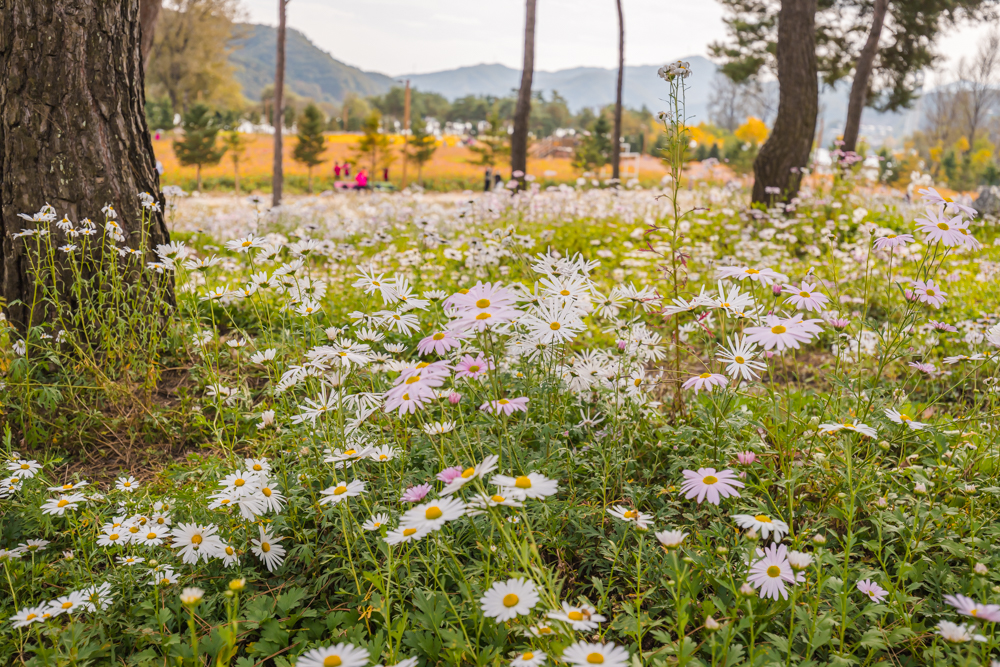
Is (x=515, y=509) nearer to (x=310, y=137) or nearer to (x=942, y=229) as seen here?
(x=942, y=229)

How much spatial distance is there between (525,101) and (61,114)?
28.9 feet

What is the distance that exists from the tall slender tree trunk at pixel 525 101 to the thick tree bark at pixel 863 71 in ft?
19.2

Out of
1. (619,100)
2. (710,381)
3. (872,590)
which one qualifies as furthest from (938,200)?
(619,100)

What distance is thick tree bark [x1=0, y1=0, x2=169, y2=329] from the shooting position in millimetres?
2635

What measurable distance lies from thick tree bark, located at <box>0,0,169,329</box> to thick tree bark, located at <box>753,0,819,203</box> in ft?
20.7

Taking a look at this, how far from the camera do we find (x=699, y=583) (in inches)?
57.2

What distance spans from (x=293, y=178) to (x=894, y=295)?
31238 millimetres

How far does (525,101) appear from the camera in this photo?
1048 cm

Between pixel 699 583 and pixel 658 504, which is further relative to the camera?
pixel 658 504

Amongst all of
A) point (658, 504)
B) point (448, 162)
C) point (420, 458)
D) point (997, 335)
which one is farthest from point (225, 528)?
point (448, 162)

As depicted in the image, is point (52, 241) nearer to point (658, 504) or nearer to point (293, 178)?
point (658, 504)

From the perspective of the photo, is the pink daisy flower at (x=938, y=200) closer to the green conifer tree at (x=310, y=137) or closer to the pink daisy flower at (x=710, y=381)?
the pink daisy flower at (x=710, y=381)

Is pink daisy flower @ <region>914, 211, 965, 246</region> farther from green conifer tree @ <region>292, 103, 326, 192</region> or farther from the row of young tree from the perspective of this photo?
green conifer tree @ <region>292, 103, 326, 192</region>

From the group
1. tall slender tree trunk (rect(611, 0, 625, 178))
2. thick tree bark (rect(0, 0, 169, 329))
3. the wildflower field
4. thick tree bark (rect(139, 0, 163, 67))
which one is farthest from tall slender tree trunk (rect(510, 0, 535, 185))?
the wildflower field
